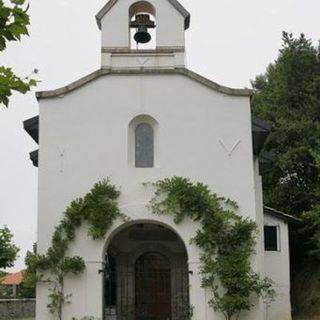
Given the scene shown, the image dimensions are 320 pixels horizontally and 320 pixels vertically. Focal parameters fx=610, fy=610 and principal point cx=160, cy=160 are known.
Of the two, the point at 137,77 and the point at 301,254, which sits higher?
the point at 137,77

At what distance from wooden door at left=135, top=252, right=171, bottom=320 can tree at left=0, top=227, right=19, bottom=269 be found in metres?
5.24

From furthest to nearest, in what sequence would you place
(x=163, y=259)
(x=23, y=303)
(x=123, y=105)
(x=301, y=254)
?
(x=23, y=303)
(x=301, y=254)
(x=163, y=259)
(x=123, y=105)

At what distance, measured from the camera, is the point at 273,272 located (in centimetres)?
2142

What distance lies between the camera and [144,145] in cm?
1622

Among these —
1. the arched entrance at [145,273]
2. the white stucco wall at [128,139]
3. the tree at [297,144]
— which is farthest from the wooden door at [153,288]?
the tree at [297,144]

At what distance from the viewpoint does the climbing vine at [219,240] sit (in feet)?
48.2

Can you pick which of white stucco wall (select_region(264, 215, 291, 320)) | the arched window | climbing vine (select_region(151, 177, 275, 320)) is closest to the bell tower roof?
the arched window

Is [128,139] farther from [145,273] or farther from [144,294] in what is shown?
[144,294]

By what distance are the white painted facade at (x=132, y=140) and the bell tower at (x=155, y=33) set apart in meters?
0.03

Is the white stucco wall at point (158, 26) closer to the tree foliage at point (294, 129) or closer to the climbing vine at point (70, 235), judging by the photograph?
the climbing vine at point (70, 235)

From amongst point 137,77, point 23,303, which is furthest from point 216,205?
point 23,303

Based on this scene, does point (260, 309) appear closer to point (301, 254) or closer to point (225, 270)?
point (225, 270)

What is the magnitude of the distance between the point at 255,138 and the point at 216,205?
108 inches

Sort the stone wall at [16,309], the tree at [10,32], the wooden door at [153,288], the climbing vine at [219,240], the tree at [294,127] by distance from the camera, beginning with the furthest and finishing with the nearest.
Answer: the stone wall at [16,309] < the tree at [294,127] < the wooden door at [153,288] < the climbing vine at [219,240] < the tree at [10,32]
